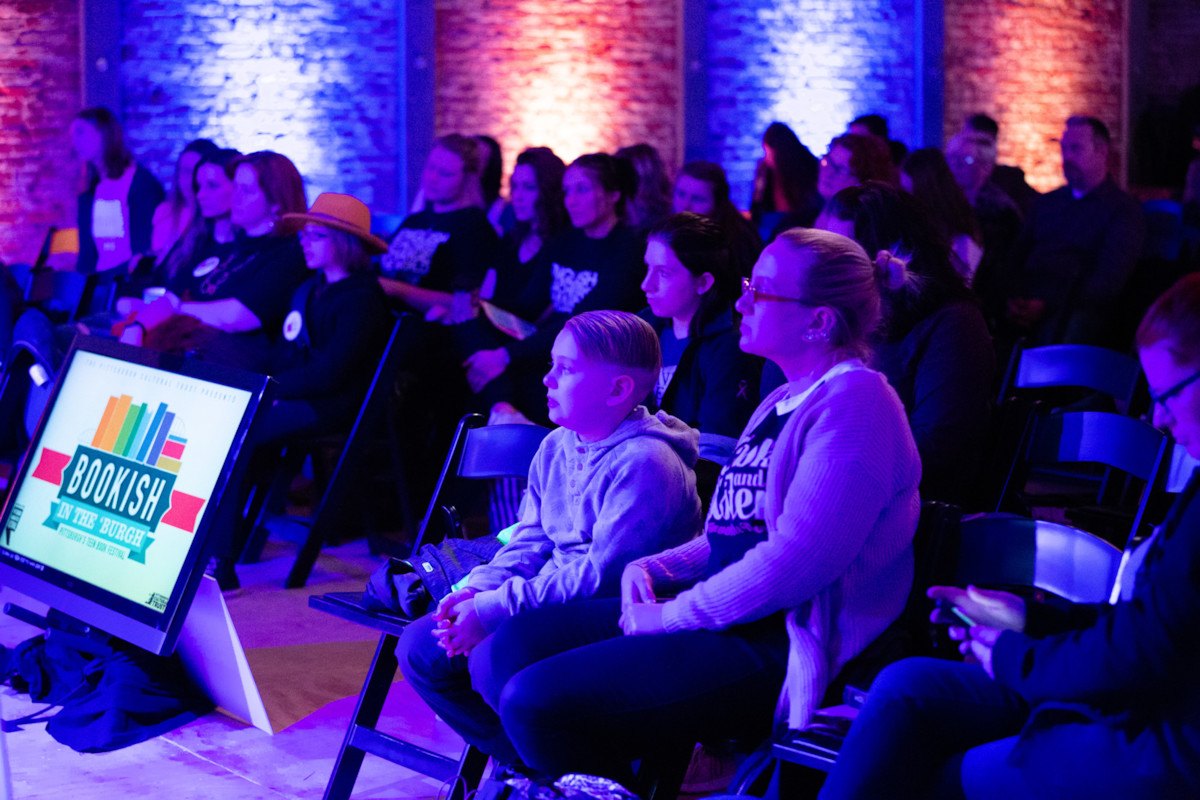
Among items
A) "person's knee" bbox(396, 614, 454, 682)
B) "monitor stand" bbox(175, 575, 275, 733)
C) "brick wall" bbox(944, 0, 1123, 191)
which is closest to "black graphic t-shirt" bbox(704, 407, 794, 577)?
"person's knee" bbox(396, 614, 454, 682)

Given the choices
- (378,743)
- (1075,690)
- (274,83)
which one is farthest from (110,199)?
(1075,690)

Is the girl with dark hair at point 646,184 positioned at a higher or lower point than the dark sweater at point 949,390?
higher

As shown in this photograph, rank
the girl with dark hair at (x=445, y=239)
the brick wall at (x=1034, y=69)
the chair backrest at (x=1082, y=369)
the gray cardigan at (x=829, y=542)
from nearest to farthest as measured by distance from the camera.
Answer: the gray cardigan at (x=829, y=542), the chair backrest at (x=1082, y=369), the girl with dark hair at (x=445, y=239), the brick wall at (x=1034, y=69)

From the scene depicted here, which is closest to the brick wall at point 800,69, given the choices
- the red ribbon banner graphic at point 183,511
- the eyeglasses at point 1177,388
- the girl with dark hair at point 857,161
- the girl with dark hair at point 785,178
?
the girl with dark hair at point 785,178

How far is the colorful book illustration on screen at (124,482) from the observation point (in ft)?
11.1

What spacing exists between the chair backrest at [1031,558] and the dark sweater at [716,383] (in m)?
1.03

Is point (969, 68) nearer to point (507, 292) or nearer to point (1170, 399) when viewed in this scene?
point (507, 292)

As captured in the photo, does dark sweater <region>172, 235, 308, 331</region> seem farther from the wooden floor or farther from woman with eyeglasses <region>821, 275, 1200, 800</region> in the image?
woman with eyeglasses <region>821, 275, 1200, 800</region>

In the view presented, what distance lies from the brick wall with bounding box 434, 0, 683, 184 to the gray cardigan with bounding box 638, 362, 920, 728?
22.5 ft

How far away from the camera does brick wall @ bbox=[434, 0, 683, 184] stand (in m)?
9.09

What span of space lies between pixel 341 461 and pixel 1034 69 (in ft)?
21.4

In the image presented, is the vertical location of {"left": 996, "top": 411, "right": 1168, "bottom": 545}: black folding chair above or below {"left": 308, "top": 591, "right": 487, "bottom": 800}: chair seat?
above

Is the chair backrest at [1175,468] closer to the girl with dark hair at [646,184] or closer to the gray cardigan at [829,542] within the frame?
the gray cardigan at [829,542]

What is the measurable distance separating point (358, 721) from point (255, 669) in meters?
1.04
